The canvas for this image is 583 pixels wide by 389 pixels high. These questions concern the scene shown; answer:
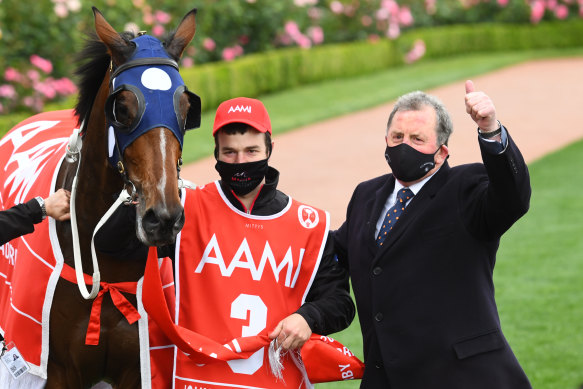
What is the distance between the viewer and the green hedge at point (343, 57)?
1273 centimetres

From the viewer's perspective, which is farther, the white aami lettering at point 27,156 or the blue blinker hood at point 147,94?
the white aami lettering at point 27,156

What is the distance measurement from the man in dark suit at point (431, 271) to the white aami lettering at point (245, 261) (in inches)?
11.0

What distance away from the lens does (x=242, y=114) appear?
3336 mm

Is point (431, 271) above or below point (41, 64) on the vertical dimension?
below

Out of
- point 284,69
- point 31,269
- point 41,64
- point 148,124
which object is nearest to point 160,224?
point 148,124

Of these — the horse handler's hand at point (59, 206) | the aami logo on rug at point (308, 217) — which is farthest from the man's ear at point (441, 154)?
the horse handler's hand at point (59, 206)

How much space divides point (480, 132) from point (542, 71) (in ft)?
47.0

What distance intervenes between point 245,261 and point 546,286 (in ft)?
14.3

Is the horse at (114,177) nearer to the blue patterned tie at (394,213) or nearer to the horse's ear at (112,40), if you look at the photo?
the horse's ear at (112,40)

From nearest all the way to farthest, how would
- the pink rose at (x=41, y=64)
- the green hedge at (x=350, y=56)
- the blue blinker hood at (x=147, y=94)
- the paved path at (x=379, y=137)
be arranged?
the blue blinker hood at (x=147, y=94)
the paved path at (x=379, y=137)
the pink rose at (x=41, y=64)
the green hedge at (x=350, y=56)

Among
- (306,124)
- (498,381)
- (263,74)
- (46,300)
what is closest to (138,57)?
(46,300)

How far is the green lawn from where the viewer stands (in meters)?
5.77

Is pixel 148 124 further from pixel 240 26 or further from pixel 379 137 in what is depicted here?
pixel 240 26

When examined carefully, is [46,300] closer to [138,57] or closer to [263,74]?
[138,57]
